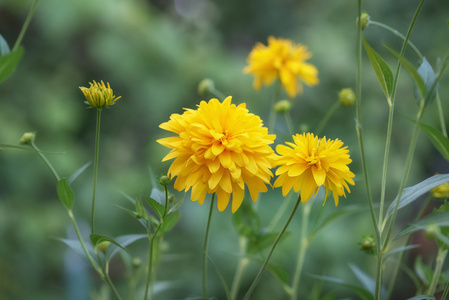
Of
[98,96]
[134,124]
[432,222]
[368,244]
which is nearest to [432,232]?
[432,222]

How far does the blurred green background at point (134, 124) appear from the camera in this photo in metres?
1.23

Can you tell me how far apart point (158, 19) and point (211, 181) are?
4.19ft

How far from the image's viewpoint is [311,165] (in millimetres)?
311

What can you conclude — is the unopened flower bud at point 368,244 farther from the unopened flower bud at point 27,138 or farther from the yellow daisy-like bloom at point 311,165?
the unopened flower bud at point 27,138

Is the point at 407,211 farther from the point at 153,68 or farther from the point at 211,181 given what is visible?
the point at 211,181

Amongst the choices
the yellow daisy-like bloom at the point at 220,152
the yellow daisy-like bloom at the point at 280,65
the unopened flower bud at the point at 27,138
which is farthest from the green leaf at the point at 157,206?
the yellow daisy-like bloom at the point at 280,65

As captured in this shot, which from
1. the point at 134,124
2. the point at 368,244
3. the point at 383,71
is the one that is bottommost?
the point at 368,244

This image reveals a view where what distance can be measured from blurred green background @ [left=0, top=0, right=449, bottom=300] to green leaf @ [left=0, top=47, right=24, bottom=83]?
3.02 ft

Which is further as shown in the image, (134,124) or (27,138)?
(134,124)

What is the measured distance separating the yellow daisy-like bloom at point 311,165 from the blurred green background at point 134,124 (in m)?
0.86

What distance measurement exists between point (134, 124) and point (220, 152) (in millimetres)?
1243

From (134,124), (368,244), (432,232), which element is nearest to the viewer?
(432,232)

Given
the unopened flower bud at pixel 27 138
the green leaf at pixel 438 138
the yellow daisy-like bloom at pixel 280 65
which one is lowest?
the unopened flower bud at pixel 27 138

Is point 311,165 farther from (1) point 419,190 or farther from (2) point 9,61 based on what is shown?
(2) point 9,61
